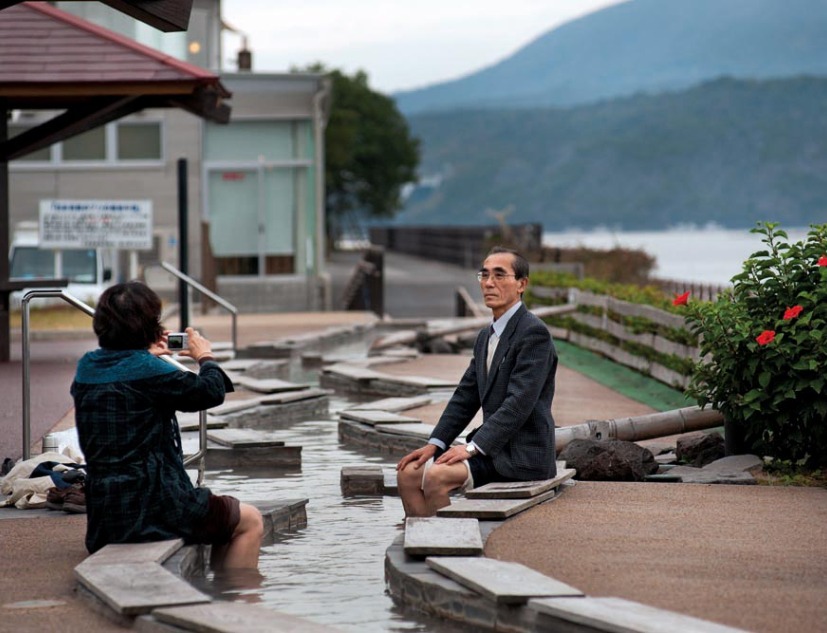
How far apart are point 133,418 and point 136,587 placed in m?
0.88

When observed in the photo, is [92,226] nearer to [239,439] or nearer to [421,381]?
[421,381]

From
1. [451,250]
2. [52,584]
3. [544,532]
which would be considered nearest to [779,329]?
[544,532]

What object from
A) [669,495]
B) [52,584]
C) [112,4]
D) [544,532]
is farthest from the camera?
[112,4]

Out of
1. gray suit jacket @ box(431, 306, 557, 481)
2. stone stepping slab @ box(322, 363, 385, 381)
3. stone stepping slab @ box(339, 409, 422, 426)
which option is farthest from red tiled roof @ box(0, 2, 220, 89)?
gray suit jacket @ box(431, 306, 557, 481)

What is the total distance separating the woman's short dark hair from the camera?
23.3ft

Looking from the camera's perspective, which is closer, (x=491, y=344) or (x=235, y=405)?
(x=491, y=344)

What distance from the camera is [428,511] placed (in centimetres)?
824

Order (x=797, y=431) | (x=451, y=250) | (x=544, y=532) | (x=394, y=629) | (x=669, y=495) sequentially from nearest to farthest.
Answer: (x=394, y=629) < (x=544, y=532) < (x=669, y=495) < (x=797, y=431) < (x=451, y=250)

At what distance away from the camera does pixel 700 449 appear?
10602mm

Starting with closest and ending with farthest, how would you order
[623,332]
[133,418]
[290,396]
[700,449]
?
1. [133,418]
2. [700,449]
3. [290,396]
4. [623,332]

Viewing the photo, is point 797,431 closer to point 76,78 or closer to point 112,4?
point 112,4

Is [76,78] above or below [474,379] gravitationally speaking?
above

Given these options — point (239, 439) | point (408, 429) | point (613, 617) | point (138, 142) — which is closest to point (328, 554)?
point (613, 617)

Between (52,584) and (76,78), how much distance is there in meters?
11.8
